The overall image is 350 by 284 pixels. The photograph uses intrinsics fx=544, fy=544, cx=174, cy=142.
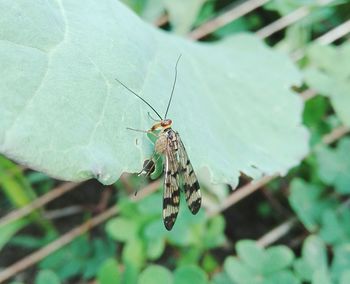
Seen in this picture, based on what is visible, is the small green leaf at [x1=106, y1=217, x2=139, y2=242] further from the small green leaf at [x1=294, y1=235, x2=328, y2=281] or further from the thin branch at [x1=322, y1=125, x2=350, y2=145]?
the thin branch at [x1=322, y1=125, x2=350, y2=145]

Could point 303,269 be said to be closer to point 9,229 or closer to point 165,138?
point 165,138

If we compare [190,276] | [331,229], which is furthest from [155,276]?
[331,229]

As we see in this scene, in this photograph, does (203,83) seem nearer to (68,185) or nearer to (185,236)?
(185,236)

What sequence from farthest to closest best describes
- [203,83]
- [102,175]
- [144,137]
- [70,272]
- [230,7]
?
[230,7] < [70,272] < [203,83] < [144,137] < [102,175]

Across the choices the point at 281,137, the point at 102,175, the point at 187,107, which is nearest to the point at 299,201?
the point at 281,137

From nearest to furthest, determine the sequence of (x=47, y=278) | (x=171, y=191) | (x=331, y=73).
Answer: (x=171, y=191), (x=47, y=278), (x=331, y=73)
